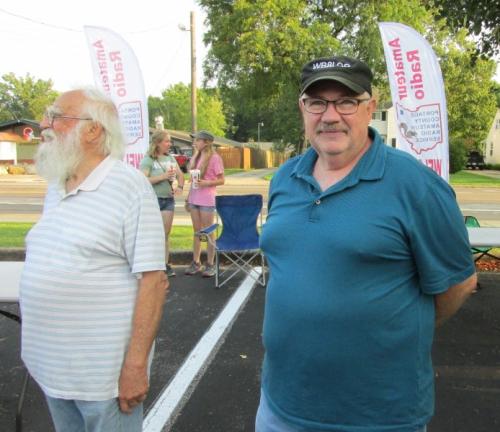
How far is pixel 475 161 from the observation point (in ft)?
159

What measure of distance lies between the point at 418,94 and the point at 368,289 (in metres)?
5.52

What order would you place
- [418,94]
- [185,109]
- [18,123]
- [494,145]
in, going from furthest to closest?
1. [185,109]
2. [494,145]
3. [18,123]
4. [418,94]

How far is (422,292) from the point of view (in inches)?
62.7

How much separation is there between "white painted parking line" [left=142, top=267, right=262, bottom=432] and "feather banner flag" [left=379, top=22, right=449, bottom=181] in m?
3.22

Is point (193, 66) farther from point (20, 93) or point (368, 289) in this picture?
point (20, 93)

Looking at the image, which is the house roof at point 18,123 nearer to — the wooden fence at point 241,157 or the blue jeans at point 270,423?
the wooden fence at point 241,157

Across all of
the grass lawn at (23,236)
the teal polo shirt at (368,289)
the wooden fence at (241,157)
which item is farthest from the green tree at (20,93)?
the teal polo shirt at (368,289)

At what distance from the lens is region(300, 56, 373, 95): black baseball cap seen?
1651 millimetres

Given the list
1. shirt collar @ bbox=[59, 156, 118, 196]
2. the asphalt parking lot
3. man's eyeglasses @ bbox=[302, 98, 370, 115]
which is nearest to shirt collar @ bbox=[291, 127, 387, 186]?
man's eyeglasses @ bbox=[302, 98, 370, 115]

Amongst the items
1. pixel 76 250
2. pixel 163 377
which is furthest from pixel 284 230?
pixel 163 377

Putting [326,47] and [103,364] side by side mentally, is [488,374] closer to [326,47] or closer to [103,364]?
[103,364]

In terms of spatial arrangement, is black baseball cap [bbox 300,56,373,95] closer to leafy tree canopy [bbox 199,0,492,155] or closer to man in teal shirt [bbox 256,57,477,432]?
man in teal shirt [bbox 256,57,477,432]

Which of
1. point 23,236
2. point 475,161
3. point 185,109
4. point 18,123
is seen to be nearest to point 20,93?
point 185,109

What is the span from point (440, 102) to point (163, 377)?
4.90 m
